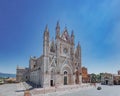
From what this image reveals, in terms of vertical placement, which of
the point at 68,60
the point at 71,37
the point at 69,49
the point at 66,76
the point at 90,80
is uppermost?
the point at 71,37

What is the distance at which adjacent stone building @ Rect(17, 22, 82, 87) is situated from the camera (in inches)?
1429

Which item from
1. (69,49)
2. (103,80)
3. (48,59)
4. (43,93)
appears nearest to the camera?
(43,93)

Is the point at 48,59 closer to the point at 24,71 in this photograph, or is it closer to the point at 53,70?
the point at 53,70

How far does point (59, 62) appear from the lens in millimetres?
40500

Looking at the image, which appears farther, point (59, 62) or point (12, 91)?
point (59, 62)

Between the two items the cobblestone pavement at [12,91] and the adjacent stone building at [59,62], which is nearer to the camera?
the cobblestone pavement at [12,91]

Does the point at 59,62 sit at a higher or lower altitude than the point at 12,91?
higher

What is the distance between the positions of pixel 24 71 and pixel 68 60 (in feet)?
106

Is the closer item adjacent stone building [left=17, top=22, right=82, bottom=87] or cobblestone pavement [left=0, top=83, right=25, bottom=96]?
cobblestone pavement [left=0, top=83, right=25, bottom=96]

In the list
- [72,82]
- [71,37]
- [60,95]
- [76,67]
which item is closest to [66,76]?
[72,82]

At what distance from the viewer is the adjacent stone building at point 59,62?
36.3 m

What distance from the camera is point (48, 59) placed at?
36781 mm

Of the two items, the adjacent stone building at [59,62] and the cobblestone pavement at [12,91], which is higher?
the adjacent stone building at [59,62]

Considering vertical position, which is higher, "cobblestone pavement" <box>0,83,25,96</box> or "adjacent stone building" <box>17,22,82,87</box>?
"adjacent stone building" <box>17,22,82,87</box>
